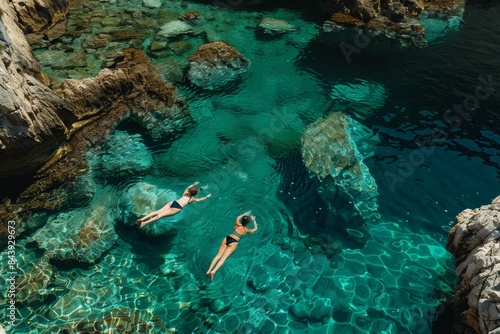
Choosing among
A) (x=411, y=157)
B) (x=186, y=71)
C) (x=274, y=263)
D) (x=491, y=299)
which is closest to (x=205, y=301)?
(x=274, y=263)

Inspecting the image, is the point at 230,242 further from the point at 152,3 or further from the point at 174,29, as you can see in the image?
the point at 152,3

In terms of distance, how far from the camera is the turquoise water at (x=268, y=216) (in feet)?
31.7

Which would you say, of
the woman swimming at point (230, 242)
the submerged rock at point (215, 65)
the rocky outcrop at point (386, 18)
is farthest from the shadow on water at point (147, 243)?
the rocky outcrop at point (386, 18)

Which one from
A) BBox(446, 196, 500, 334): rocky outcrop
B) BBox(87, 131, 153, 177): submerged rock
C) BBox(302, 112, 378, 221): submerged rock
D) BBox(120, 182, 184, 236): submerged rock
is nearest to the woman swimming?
BBox(120, 182, 184, 236): submerged rock

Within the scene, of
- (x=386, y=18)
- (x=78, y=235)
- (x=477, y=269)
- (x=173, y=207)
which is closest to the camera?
(x=477, y=269)

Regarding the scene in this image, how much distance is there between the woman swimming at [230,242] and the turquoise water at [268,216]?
47cm

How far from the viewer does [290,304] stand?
9.78 meters

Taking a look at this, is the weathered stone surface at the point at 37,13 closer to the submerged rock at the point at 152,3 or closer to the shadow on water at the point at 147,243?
the submerged rock at the point at 152,3

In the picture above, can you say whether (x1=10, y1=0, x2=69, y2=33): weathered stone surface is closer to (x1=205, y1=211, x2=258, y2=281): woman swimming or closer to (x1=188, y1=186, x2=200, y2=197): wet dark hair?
(x1=188, y1=186, x2=200, y2=197): wet dark hair

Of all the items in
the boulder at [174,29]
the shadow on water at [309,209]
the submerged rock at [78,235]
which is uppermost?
the boulder at [174,29]

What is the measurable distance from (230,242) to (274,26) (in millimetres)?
14343

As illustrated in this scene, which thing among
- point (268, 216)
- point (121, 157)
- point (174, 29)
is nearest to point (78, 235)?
point (121, 157)

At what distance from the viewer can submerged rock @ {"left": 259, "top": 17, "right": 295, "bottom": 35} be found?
20.8 m

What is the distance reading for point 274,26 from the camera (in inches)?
826
